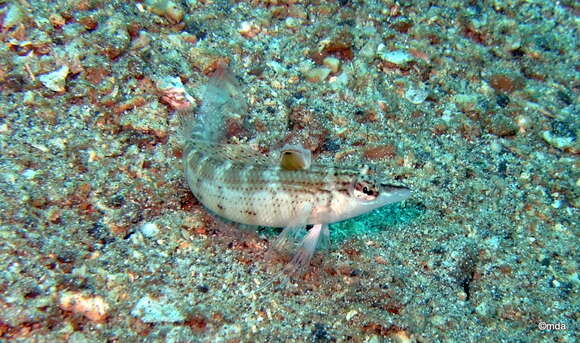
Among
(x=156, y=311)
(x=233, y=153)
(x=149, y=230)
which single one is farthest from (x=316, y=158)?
(x=156, y=311)

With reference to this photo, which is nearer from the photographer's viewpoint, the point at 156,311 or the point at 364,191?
the point at 156,311

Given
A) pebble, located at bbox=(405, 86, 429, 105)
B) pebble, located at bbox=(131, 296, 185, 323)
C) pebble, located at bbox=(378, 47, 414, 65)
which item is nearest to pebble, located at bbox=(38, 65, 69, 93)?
pebble, located at bbox=(131, 296, 185, 323)

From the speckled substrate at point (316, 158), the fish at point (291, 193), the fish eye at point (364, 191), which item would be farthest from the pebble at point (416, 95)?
the fish eye at point (364, 191)

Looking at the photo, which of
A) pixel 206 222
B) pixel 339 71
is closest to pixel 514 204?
pixel 339 71

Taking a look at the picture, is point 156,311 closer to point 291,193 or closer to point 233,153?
point 291,193

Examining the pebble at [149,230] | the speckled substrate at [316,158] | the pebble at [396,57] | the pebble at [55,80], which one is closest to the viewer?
the speckled substrate at [316,158]

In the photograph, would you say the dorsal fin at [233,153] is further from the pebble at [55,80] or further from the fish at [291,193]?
the pebble at [55,80]

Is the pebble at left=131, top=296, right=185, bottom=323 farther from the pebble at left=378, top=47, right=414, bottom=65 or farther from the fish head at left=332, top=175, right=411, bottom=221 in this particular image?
the pebble at left=378, top=47, right=414, bottom=65
